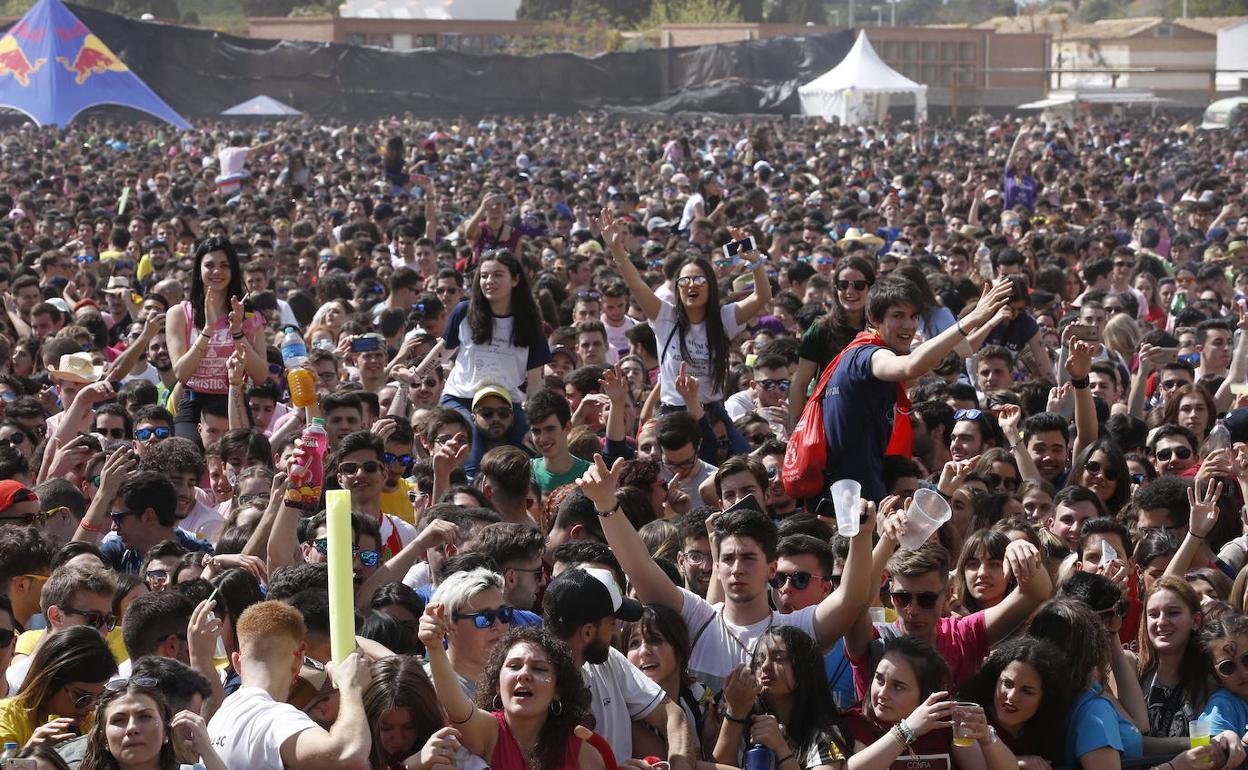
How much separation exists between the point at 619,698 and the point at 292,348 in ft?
17.8

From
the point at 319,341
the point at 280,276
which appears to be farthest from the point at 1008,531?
the point at 280,276

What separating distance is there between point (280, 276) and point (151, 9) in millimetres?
54222

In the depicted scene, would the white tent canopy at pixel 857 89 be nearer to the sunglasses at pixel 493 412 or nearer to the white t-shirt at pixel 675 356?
the white t-shirt at pixel 675 356

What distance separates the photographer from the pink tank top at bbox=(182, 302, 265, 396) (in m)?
8.23

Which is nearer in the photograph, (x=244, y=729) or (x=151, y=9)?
(x=244, y=729)

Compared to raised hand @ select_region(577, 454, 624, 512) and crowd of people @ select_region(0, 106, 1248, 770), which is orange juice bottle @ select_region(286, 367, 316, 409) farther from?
raised hand @ select_region(577, 454, 624, 512)

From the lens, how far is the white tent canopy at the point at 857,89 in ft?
127

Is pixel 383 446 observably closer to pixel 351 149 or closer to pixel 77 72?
pixel 77 72

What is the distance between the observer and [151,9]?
64625 mm

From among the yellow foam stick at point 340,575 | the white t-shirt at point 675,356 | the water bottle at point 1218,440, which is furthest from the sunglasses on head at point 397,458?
the yellow foam stick at point 340,575

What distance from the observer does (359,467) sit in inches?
→ 258

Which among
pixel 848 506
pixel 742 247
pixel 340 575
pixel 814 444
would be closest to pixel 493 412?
pixel 742 247

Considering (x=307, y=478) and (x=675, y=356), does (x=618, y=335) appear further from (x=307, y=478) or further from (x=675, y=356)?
(x=307, y=478)

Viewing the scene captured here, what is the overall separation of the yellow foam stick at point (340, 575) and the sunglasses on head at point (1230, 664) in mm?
2773
